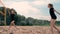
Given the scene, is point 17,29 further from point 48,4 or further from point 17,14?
point 48,4

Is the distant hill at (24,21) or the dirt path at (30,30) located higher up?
the distant hill at (24,21)

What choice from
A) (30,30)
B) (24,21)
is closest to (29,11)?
(24,21)

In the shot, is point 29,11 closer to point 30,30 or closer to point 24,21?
point 24,21

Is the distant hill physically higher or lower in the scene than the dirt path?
higher

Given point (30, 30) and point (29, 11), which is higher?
point (29, 11)

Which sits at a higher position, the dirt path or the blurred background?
the blurred background

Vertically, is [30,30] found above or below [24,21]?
below

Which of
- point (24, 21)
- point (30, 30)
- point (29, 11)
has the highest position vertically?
point (29, 11)

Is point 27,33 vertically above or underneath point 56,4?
underneath

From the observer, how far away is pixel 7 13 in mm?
6797

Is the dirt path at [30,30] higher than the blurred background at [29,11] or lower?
lower

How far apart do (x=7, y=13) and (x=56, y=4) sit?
98 centimetres

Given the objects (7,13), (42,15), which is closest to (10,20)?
(7,13)

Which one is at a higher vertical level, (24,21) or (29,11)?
(29,11)
